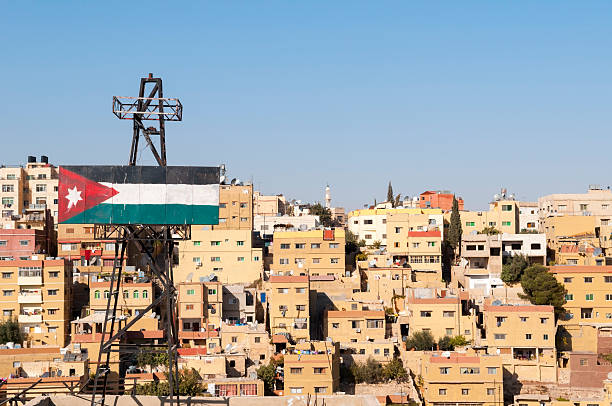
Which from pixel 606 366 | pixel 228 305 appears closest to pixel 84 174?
pixel 228 305

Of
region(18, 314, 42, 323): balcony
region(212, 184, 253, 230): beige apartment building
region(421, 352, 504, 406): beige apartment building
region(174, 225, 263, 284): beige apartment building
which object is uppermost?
region(212, 184, 253, 230): beige apartment building

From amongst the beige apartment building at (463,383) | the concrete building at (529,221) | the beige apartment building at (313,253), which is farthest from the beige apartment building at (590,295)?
the concrete building at (529,221)

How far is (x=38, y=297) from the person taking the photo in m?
44.7

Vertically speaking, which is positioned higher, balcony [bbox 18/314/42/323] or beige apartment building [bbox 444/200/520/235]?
beige apartment building [bbox 444/200/520/235]

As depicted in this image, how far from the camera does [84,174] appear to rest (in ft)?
70.1

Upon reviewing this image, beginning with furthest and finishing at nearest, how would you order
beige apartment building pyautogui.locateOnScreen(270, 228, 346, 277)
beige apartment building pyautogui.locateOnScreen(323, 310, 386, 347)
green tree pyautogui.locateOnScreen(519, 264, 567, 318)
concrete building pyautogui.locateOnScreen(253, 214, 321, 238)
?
concrete building pyautogui.locateOnScreen(253, 214, 321, 238) < beige apartment building pyautogui.locateOnScreen(270, 228, 346, 277) < green tree pyautogui.locateOnScreen(519, 264, 567, 318) < beige apartment building pyautogui.locateOnScreen(323, 310, 386, 347)

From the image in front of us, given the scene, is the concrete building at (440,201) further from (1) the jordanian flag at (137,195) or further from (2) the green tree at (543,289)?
(1) the jordanian flag at (137,195)

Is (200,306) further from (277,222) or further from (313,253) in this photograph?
(277,222)

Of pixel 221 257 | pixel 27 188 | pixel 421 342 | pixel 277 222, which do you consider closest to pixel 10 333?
pixel 221 257

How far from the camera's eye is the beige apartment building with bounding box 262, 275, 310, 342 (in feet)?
144

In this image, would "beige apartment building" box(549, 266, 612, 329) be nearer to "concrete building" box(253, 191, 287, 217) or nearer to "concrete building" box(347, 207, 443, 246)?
"concrete building" box(347, 207, 443, 246)

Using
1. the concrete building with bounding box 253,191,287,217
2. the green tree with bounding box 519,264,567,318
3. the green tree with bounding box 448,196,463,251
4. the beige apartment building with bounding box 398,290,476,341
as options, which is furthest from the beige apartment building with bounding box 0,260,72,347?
the concrete building with bounding box 253,191,287,217

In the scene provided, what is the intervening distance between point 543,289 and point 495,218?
13.2m

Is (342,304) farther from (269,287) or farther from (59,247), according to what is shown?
(59,247)
